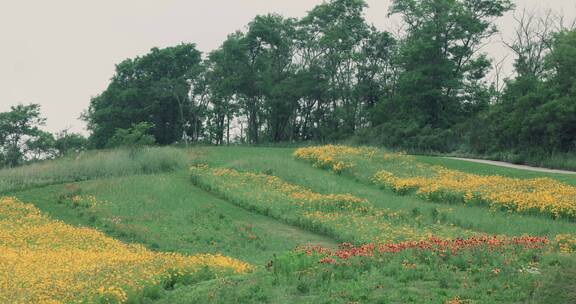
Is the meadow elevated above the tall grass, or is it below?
below

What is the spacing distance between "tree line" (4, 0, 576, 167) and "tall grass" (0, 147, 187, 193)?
4243 millimetres

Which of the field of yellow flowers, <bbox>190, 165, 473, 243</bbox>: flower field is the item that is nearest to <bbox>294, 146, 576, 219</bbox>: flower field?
<bbox>190, 165, 473, 243</bbox>: flower field

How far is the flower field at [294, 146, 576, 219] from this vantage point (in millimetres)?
24047

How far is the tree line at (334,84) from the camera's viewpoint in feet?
171

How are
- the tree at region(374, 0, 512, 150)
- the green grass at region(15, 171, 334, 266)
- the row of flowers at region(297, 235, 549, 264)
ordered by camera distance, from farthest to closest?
the tree at region(374, 0, 512, 150)
the green grass at region(15, 171, 334, 266)
the row of flowers at region(297, 235, 549, 264)

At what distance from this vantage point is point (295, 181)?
3278 centimetres

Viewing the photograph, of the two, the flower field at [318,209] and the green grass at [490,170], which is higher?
the green grass at [490,170]

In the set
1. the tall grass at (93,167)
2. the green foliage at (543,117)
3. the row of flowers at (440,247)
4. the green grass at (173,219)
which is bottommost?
the green grass at (173,219)

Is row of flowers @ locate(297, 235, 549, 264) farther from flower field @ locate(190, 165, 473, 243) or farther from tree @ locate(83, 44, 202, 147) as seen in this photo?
tree @ locate(83, 44, 202, 147)

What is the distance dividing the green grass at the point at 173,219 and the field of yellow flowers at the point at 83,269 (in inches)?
88.7

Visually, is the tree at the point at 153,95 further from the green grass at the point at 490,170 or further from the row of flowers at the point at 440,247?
the row of flowers at the point at 440,247

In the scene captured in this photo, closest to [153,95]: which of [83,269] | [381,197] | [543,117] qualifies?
[543,117]

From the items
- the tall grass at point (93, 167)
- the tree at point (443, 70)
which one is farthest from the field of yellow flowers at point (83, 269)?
the tree at point (443, 70)

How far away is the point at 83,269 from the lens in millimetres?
13750
